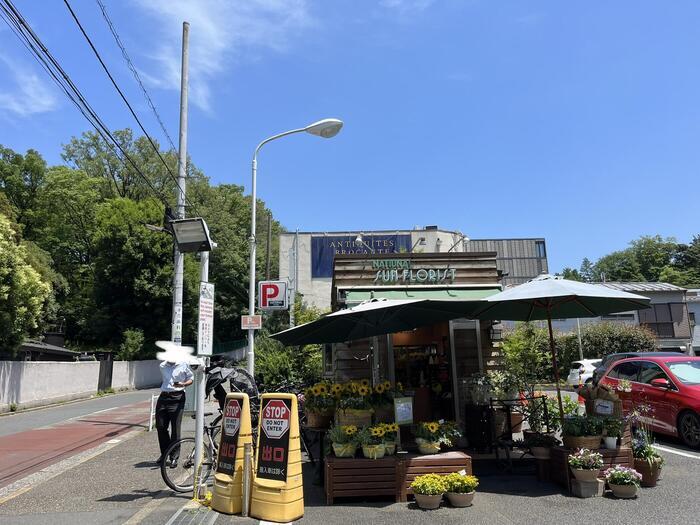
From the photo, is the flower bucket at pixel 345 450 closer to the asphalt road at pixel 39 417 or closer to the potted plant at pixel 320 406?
the potted plant at pixel 320 406

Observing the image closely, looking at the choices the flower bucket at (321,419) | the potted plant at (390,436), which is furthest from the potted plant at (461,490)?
the flower bucket at (321,419)

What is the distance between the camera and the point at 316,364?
17.6m

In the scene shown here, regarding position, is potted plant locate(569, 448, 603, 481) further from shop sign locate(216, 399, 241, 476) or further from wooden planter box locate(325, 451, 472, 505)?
shop sign locate(216, 399, 241, 476)

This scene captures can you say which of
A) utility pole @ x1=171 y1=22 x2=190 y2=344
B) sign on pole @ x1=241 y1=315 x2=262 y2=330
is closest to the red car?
sign on pole @ x1=241 y1=315 x2=262 y2=330

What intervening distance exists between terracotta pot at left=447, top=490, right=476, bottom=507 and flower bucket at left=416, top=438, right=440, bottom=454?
22.4 inches

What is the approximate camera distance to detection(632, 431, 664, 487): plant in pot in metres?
6.13

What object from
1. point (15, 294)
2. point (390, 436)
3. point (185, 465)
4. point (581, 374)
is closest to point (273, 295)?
point (185, 465)

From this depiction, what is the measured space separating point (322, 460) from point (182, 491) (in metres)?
1.80

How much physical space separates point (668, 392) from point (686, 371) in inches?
29.0

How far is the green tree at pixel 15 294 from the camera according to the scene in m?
18.5

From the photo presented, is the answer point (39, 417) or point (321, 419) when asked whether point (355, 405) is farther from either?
point (39, 417)

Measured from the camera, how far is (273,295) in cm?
1491

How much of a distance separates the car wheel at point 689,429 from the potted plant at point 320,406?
627 centimetres

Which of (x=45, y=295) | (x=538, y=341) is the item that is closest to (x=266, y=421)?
(x=45, y=295)
